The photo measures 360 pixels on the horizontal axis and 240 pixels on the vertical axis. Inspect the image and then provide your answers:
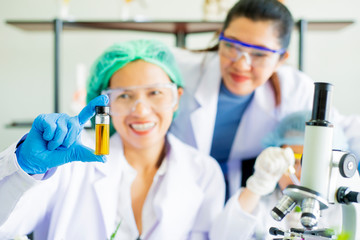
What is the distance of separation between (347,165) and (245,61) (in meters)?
0.93

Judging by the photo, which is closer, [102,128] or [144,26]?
[102,128]

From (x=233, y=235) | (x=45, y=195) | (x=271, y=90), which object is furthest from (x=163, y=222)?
(x=271, y=90)

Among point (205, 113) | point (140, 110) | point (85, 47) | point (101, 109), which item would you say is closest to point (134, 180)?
point (140, 110)

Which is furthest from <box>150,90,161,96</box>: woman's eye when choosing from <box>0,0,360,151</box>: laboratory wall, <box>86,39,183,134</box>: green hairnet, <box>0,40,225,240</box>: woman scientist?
<box>0,0,360,151</box>: laboratory wall

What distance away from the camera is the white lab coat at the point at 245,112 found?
2.01 m

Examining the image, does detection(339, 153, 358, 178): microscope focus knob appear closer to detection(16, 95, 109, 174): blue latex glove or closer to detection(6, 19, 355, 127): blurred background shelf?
detection(16, 95, 109, 174): blue latex glove

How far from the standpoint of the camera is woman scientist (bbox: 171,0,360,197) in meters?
1.84

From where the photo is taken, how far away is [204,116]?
6.61 feet

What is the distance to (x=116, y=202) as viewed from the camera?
1.43 metres

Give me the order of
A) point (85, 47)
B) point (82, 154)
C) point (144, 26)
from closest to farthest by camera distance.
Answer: point (82, 154) → point (144, 26) → point (85, 47)

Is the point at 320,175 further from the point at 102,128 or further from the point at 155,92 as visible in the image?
the point at 155,92

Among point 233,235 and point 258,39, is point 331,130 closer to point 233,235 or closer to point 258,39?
point 233,235

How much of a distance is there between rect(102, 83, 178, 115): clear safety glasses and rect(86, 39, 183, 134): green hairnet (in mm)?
88

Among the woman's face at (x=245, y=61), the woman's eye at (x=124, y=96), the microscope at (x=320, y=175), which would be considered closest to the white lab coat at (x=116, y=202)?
the woman's eye at (x=124, y=96)
